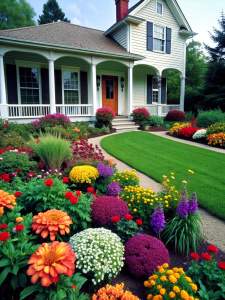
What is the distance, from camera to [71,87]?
12.0m

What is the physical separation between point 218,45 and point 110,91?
847 cm

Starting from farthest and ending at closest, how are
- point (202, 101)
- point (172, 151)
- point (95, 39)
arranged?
point (202, 101) → point (95, 39) → point (172, 151)

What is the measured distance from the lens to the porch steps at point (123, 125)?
433 inches

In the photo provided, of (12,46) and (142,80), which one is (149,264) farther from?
(142,80)

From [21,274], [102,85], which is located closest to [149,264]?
[21,274]

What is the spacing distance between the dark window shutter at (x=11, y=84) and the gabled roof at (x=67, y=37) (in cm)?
158

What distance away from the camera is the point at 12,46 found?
8.88m

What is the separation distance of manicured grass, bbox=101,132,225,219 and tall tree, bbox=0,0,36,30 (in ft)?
78.1

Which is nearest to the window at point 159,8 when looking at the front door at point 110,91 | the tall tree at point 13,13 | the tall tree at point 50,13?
the front door at point 110,91

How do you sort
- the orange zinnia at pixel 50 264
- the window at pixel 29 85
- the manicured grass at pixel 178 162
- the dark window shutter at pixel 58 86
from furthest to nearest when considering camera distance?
the dark window shutter at pixel 58 86 < the window at pixel 29 85 < the manicured grass at pixel 178 162 < the orange zinnia at pixel 50 264

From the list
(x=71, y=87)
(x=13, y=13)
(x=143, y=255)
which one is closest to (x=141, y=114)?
(x=71, y=87)

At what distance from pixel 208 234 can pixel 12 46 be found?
9.70m

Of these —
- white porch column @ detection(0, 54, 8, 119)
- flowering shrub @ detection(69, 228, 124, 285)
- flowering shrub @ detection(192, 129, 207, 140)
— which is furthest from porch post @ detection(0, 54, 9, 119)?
flowering shrub @ detection(69, 228, 124, 285)

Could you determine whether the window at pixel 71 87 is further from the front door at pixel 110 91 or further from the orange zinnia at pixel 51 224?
the orange zinnia at pixel 51 224
